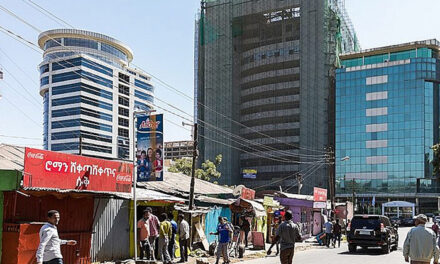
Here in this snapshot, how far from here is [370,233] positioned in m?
22.6

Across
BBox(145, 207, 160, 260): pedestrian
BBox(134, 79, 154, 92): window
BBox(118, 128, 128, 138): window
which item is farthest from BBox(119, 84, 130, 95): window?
BBox(145, 207, 160, 260): pedestrian

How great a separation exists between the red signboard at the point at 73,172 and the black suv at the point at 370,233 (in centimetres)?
1107

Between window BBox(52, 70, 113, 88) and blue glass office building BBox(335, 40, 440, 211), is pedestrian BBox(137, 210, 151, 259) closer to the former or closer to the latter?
blue glass office building BBox(335, 40, 440, 211)

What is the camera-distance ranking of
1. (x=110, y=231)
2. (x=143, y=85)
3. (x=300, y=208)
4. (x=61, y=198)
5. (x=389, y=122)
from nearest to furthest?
(x=61, y=198) → (x=110, y=231) → (x=300, y=208) → (x=389, y=122) → (x=143, y=85)

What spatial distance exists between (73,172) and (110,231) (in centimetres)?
374

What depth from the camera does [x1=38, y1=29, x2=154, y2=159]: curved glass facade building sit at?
11350 cm

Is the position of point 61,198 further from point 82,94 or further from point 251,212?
point 82,94

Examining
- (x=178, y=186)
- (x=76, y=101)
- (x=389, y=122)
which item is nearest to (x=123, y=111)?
(x=76, y=101)

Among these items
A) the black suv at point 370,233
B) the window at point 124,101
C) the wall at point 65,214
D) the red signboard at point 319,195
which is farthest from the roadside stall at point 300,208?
the window at point 124,101

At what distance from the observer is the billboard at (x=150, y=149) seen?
1830 centimetres

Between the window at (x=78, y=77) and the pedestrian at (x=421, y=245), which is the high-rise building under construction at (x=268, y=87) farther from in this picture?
the pedestrian at (x=421, y=245)

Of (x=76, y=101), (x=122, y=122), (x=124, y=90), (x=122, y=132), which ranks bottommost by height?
(x=122, y=132)

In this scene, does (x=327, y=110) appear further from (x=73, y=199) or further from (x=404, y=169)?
(x=73, y=199)

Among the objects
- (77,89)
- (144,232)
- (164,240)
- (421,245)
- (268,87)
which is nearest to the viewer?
(421,245)
